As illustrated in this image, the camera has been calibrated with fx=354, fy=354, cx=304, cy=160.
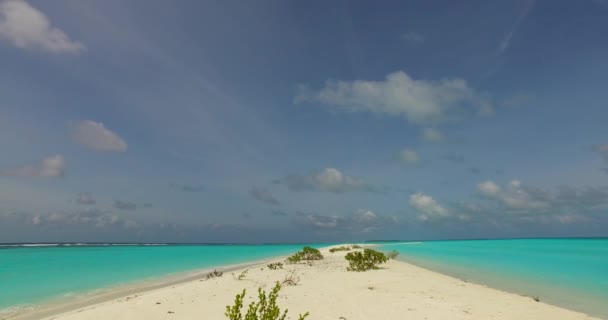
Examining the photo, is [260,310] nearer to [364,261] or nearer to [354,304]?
[354,304]

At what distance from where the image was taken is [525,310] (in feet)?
37.6

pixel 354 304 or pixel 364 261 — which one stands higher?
pixel 364 261

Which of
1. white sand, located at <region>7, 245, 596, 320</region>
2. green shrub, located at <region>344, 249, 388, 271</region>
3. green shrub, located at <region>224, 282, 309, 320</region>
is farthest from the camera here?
green shrub, located at <region>344, 249, 388, 271</region>

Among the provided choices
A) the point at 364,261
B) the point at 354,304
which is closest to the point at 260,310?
the point at 354,304

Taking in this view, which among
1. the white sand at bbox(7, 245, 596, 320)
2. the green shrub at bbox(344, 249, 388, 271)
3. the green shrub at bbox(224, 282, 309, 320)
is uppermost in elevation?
the green shrub at bbox(344, 249, 388, 271)

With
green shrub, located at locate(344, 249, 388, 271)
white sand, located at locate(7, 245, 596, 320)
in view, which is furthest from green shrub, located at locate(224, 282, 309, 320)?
green shrub, located at locate(344, 249, 388, 271)

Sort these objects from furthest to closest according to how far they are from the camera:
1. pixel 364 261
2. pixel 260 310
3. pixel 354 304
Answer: pixel 364 261 < pixel 354 304 < pixel 260 310

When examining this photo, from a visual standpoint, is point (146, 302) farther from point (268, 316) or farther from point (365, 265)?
point (365, 265)

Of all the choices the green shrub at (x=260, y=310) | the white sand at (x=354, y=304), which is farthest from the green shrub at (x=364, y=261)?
the green shrub at (x=260, y=310)

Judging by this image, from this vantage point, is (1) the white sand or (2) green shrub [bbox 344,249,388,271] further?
(2) green shrub [bbox 344,249,388,271]

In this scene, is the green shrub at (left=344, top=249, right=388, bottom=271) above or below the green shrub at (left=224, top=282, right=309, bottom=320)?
above

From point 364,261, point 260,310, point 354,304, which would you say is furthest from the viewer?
point 364,261

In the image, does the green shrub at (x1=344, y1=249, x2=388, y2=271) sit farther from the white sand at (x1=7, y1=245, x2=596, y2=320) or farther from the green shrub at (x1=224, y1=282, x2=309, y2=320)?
the green shrub at (x1=224, y1=282, x2=309, y2=320)

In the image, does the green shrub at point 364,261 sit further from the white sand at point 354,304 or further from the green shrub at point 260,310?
the green shrub at point 260,310
